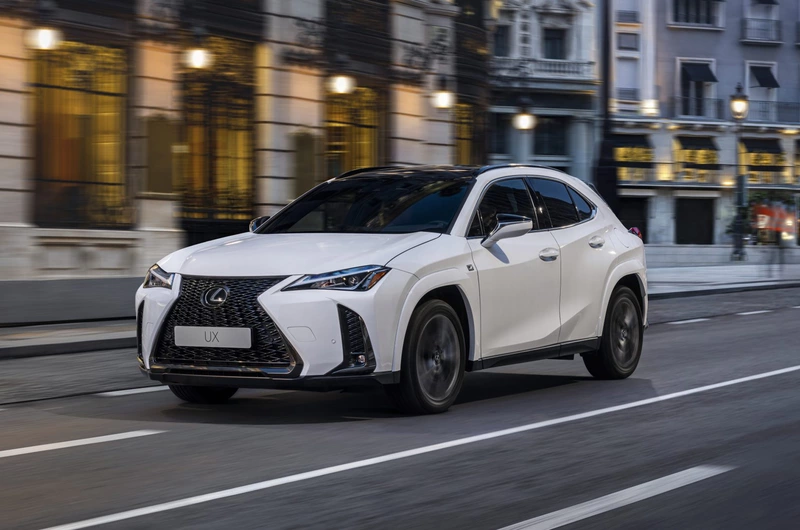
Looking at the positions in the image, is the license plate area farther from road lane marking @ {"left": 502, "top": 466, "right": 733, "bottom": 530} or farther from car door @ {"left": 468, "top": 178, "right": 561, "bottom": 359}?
road lane marking @ {"left": 502, "top": 466, "right": 733, "bottom": 530}

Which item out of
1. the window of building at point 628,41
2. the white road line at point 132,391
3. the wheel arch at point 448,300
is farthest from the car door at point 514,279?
the window of building at point 628,41

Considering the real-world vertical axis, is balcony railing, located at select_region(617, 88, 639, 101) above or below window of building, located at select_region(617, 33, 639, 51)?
below

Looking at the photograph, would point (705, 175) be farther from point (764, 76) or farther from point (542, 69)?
point (542, 69)

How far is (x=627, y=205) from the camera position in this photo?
5931 centimetres

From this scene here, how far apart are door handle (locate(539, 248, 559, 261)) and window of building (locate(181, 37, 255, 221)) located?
992cm

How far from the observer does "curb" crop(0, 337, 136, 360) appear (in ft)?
38.2

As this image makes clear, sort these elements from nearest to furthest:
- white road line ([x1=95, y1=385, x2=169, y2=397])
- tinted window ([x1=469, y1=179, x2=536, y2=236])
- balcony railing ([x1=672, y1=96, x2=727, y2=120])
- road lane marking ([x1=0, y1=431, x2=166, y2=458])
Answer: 1. road lane marking ([x1=0, y1=431, x2=166, y2=458])
2. tinted window ([x1=469, y1=179, x2=536, y2=236])
3. white road line ([x1=95, y1=385, x2=169, y2=397])
4. balcony railing ([x1=672, y1=96, x2=727, y2=120])

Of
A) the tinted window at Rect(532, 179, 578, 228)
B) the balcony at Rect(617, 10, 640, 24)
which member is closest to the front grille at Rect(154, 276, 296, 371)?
the tinted window at Rect(532, 179, 578, 228)

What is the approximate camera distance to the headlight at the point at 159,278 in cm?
740

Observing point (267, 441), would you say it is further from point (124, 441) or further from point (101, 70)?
point (101, 70)

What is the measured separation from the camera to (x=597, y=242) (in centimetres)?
939

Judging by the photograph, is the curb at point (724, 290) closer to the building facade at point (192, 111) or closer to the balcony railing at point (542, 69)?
the building facade at point (192, 111)

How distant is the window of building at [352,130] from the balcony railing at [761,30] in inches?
1736

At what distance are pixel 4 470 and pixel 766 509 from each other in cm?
343
